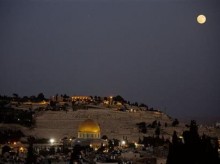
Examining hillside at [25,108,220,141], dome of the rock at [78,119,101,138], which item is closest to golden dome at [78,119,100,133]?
dome of the rock at [78,119,101,138]

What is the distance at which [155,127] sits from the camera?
86.6 metres

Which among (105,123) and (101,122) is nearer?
(105,123)

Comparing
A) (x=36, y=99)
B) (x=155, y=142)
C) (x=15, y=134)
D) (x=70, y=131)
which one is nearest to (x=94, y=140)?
(x=155, y=142)

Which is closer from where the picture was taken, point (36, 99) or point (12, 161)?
point (12, 161)

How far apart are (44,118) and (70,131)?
6.79 meters

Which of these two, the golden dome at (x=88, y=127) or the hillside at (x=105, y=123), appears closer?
the golden dome at (x=88, y=127)

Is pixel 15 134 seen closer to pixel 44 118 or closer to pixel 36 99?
pixel 44 118

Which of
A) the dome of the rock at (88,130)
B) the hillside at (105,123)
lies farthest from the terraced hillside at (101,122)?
the dome of the rock at (88,130)

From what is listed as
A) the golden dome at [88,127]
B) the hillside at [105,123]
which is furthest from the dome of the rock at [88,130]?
the hillside at [105,123]

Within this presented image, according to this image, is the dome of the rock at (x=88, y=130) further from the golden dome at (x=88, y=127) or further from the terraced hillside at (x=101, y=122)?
the terraced hillside at (x=101, y=122)

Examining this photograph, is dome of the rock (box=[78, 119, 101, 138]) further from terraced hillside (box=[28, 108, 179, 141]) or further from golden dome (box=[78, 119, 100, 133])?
terraced hillside (box=[28, 108, 179, 141])

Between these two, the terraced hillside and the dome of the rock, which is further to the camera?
the terraced hillside

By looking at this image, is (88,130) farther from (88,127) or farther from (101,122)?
(101,122)

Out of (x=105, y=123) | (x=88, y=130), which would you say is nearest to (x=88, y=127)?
(x=88, y=130)
